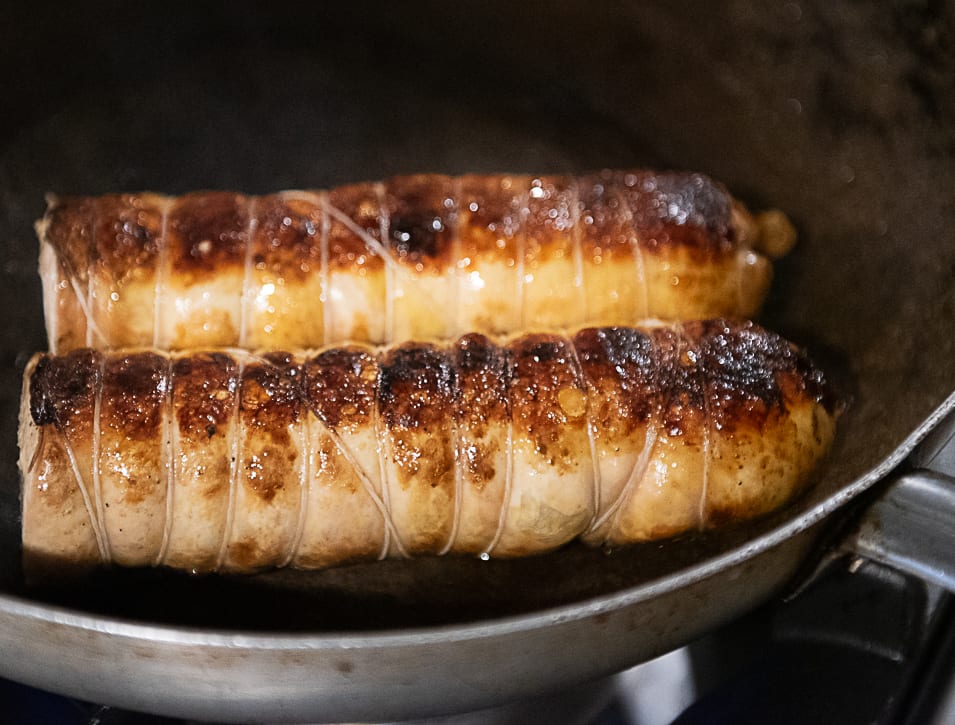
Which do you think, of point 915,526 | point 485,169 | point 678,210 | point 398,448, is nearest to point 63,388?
point 398,448

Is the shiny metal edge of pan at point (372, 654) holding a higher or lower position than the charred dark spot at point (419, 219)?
lower

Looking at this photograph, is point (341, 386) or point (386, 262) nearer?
point (341, 386)

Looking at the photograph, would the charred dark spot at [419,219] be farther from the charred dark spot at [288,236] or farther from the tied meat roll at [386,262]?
the charred dark spot at [288,236]

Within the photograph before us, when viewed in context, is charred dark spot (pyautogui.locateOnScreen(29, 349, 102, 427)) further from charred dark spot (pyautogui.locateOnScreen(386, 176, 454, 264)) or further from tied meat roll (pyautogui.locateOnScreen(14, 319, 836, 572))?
charred dark spot (pyautogui.locateOnScreen(386, 176, 454, 264))

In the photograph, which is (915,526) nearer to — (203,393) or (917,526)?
(917,526)

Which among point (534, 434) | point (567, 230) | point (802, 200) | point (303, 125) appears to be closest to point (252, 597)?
point (534, 434)

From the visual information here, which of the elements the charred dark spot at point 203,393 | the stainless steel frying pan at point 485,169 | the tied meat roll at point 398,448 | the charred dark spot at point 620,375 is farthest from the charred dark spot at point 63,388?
the charred dark spot at point 620,375
